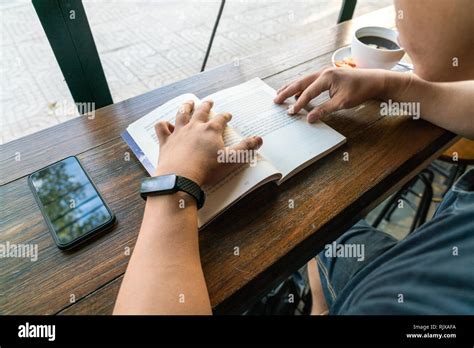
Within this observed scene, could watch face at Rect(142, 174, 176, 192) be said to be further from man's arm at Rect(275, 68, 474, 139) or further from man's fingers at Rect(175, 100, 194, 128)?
man's arm at Rect(275, 68, 474, 139)

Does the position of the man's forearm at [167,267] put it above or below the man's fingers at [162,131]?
below

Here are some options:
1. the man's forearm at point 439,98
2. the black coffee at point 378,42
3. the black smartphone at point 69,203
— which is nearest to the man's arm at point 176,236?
the black smartphone at point 69,203

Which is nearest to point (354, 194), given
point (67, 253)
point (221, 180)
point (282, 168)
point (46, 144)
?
point (282, 168)

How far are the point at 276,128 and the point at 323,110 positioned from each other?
122mm

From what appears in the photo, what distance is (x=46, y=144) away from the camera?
0.67 meters

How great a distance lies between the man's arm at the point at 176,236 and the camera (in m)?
0.41

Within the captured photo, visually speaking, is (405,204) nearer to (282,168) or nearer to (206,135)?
(282,168)

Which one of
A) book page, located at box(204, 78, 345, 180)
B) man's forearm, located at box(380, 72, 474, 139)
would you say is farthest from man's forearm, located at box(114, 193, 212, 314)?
man's forearm, located at box(380, 72, 474, 139)

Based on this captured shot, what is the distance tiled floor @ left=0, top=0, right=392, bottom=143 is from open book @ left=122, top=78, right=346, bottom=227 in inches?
15.6

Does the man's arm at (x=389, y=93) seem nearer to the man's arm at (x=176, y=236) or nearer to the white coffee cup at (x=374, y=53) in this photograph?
the white coffee cup at (x=374, y=53)

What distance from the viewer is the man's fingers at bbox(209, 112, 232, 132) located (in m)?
0.61

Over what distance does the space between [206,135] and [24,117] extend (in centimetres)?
104

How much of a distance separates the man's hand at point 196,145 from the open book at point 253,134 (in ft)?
0.09

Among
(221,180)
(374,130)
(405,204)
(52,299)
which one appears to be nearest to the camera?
(52,299)
